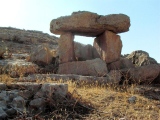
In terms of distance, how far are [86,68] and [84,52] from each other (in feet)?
4.32

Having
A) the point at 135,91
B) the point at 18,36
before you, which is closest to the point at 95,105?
the point at 135,91

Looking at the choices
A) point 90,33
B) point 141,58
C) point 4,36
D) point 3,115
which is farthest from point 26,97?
point 4,36

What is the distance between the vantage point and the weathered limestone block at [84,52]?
10.4 meters

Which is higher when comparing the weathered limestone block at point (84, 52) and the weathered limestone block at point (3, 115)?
the weathered limestone block at point (84, 52)

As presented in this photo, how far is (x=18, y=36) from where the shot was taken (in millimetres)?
18000

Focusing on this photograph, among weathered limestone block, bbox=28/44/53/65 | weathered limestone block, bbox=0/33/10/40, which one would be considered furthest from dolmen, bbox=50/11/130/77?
weathered limestone block, bbox=0/33/10/40

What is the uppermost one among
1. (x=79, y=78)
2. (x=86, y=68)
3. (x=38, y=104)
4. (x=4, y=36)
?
(x=4, y=36)

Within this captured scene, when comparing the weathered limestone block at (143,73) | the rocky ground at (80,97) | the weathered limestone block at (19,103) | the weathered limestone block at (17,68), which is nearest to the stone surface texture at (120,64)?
the rocky ground at (80,97)

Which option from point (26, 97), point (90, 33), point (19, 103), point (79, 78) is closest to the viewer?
point (19, 103)

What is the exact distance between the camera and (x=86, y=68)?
9383 millimetres

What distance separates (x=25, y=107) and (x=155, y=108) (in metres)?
2.57

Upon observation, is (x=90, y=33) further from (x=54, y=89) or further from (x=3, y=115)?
(x=3, y=115)

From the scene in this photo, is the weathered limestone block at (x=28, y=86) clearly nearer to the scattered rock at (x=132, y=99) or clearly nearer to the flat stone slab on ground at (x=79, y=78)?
the scattered rock at (x=132, y=99)

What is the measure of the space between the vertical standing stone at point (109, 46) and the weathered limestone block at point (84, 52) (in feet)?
1.56
